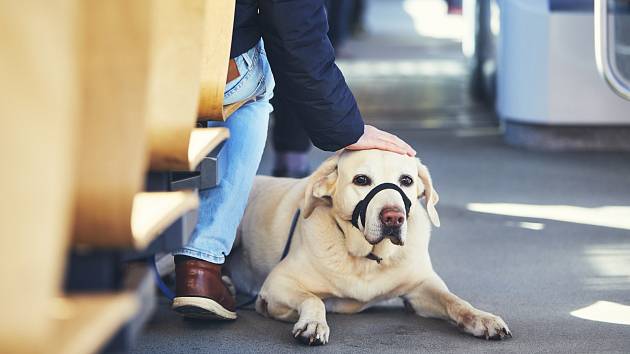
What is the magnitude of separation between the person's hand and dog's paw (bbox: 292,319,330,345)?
0.57 meters

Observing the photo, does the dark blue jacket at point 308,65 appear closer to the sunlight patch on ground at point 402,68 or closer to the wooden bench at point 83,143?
the wooden bench at point 83,143

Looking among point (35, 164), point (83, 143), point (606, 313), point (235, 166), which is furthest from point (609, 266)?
point (35, 164)

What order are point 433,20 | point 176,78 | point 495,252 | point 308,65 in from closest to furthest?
point 176,78 < point 308,65 < point 495,252 < point 433,20

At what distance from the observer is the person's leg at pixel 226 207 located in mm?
3461

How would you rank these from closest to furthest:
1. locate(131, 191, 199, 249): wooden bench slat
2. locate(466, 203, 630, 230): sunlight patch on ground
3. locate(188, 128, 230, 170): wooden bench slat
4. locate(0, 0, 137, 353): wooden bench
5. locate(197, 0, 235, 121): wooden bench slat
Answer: locate(0, 0, 137, 353): wooden bench
locate(131, 191, 199, 249): wooden bench slat
locate(188, 128, 230, 170): wooden bench slat
locate(197, 0, 235, 121): wooden bench slat
locate(466, 203, 630, 230): sunlight patch on ground

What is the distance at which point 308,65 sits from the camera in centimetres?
314

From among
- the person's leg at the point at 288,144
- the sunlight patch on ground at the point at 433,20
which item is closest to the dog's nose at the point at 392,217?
the person's leg at the point at 288,144

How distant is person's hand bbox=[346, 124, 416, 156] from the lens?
3.52 m

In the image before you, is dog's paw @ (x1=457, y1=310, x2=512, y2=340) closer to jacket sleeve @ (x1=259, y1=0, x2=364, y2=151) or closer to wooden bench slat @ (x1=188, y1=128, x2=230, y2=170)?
jacket sleeve @ (x1=259, y1=0, x2=364, y2=151)

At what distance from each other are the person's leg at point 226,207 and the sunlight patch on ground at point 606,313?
116cm

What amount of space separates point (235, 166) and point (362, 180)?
419 millimetres

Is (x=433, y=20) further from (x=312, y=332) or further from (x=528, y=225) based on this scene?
(x=312, y=332)

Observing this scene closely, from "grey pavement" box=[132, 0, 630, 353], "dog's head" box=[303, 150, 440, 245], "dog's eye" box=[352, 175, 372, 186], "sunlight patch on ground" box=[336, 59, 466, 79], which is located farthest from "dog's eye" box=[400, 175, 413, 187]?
"sunlight patch on ground" box=[336, 59, 466, 79]

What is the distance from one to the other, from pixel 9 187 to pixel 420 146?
640 cm
